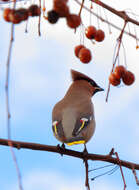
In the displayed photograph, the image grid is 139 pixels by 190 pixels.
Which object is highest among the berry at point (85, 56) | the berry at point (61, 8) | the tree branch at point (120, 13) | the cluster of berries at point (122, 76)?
the tree branch at point (120, 13)

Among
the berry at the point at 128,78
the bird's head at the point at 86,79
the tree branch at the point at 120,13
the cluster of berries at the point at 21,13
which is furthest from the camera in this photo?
the bird's head at the point at 86,79

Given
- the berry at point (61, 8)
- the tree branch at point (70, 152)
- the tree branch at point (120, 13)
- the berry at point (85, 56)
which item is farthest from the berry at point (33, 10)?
the tree branch at point (70, 152)

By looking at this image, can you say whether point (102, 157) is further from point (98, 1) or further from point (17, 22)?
point (17, 22)

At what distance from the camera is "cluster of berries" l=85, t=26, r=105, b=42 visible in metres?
2.36

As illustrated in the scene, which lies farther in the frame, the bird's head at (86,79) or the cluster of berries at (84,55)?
the bird's head at (86,79)

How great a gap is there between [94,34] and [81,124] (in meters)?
1.19

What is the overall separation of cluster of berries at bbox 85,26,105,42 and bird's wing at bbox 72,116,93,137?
1056 millimetres

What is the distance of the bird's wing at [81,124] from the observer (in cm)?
317

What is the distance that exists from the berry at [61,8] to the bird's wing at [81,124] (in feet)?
6.40

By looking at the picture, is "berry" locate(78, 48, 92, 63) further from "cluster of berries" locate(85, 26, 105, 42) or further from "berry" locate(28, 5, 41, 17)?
"berry" locate(28, 5, 41, 17)

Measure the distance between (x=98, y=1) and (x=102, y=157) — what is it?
1.26 metres

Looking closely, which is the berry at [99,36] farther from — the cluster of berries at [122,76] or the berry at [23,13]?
the berry at [23,13]

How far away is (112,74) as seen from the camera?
7.79 feet

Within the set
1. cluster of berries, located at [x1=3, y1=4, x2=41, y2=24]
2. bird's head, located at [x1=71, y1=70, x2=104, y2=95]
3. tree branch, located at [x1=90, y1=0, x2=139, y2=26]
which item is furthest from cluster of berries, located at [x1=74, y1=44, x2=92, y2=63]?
bird's head, located at [x1=71, y1=70, x2=104, y2=95]
